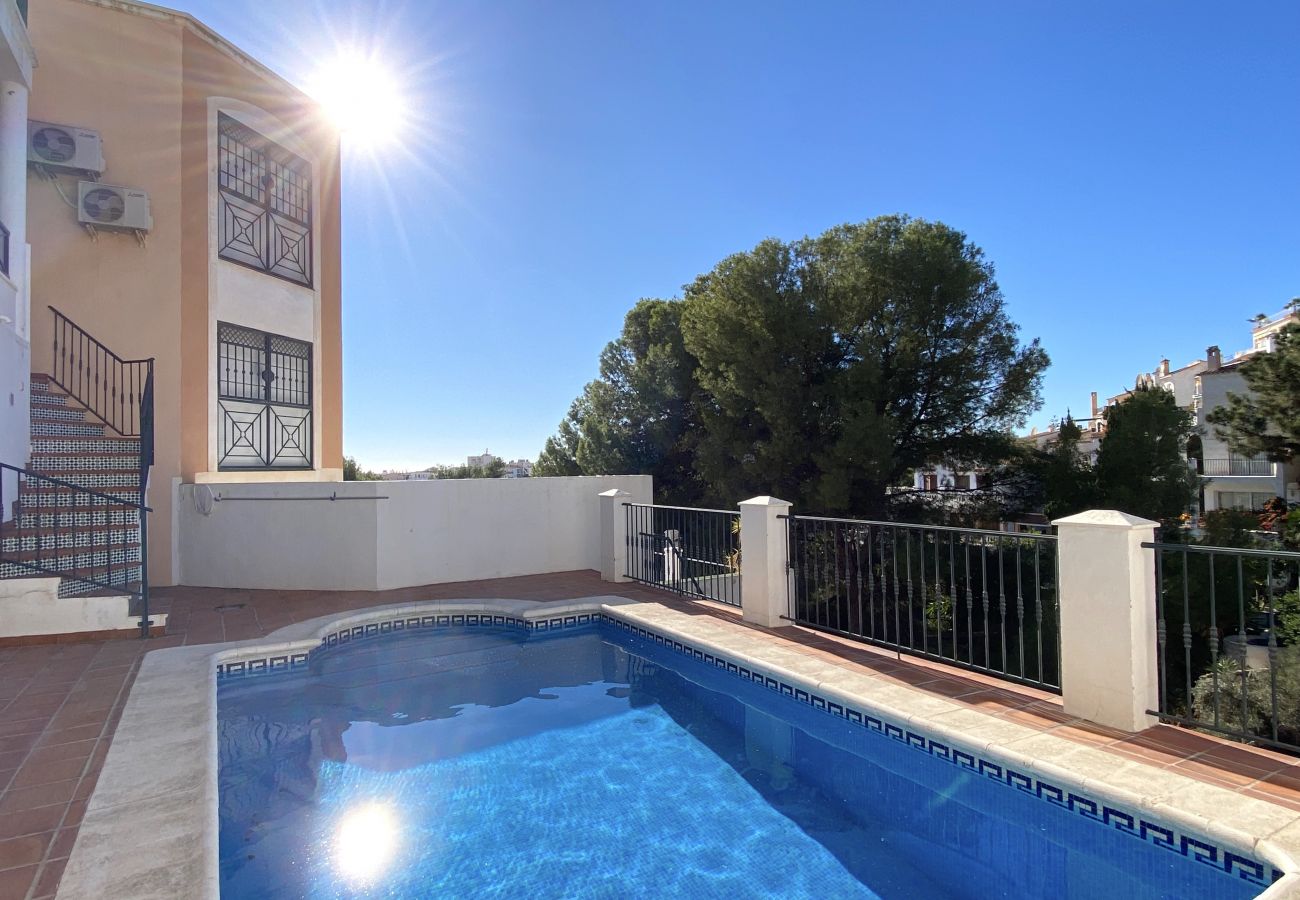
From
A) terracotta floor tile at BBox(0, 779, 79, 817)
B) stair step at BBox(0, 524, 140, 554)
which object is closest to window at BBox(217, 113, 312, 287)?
stair step at BBox(0, 524, 140, 554)

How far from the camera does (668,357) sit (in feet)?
64.1

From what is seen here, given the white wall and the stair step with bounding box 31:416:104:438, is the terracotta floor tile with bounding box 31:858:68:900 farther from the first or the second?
the stair step with bounding box 31:416:104:438

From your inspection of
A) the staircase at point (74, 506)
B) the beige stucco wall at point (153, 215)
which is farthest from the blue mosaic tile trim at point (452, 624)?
the beige stucco wall at point (153, 215)

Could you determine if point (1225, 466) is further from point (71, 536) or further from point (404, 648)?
point (71, 536)

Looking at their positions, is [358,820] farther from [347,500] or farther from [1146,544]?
[347,500]

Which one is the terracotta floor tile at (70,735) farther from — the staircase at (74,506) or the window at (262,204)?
the window at (262,204)

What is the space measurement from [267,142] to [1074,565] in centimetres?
1187

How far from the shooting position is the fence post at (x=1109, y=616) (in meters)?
3.43

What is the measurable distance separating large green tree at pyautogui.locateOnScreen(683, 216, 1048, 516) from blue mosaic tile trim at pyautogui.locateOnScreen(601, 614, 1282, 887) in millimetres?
9797

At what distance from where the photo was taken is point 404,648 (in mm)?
6430

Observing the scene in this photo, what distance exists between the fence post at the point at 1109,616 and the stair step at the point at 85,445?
30.8ft

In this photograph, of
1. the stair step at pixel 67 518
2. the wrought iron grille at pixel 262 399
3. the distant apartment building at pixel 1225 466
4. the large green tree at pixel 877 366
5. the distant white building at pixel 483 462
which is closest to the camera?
the stair step at pixel 67 518

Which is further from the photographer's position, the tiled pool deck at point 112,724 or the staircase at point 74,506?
the staircase at point 74,506

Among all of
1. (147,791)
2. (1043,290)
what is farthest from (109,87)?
(1043,290)
